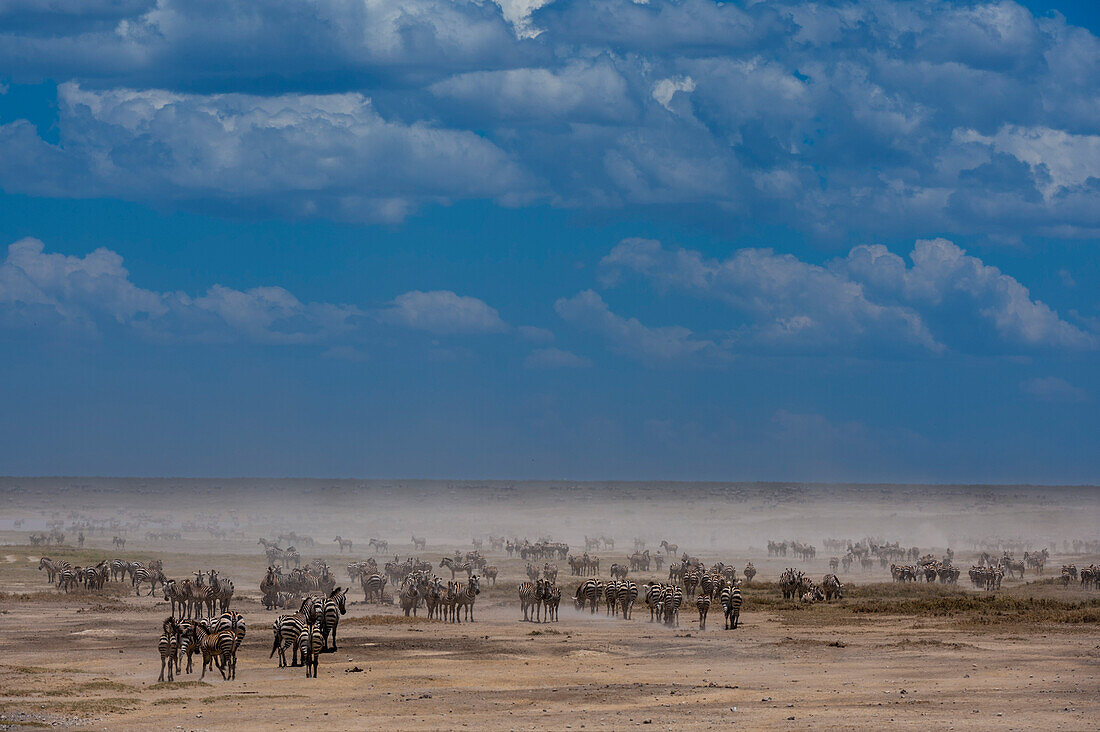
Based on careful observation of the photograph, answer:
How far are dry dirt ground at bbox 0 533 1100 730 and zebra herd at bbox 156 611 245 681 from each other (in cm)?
38

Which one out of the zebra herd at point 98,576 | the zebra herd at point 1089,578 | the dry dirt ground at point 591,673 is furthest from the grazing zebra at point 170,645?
the zebra herd at point 1089,578

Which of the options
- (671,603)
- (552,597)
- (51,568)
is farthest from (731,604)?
(51,568)

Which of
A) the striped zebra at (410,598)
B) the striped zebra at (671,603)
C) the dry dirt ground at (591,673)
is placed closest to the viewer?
the dry dirt ground at (591,673)

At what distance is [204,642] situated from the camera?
25.0 metres

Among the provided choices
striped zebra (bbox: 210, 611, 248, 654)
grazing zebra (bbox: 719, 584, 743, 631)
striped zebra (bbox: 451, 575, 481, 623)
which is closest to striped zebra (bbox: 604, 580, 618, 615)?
striped zebra (bbox: 451, 575, 481, 623)

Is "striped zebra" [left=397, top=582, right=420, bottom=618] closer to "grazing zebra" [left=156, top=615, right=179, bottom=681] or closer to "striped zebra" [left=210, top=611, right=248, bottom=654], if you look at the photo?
"striped zebra" [left=210, top=611, right=248, bottom=654]

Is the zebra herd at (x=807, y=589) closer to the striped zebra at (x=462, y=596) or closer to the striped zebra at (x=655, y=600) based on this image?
the striped zebra at (x=655, y=600)

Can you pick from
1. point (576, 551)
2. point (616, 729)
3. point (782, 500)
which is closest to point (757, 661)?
point (616, 729)

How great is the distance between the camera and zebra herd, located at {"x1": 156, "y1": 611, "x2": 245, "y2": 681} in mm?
24562

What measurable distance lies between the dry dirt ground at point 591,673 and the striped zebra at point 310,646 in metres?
0.36

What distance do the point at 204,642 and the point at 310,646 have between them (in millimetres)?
2175

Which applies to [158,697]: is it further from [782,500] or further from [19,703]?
[782,500]

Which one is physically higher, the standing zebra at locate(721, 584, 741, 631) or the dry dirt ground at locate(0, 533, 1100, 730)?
the standing zebra at locate(721, 584, 741, 631)

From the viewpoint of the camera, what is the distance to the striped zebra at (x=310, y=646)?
24969mm
